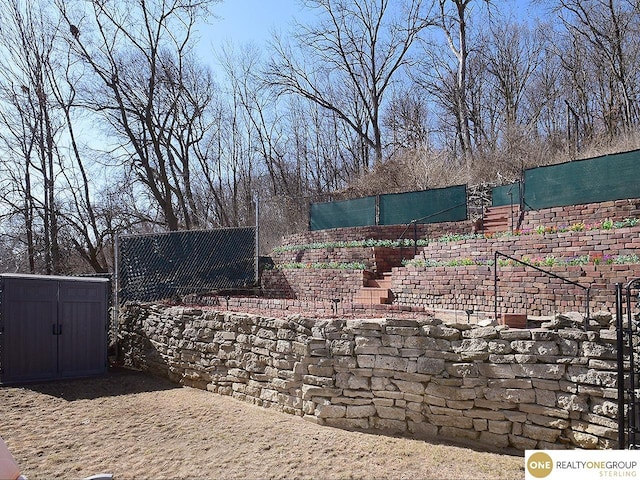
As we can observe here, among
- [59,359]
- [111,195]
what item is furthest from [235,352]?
[111,195]

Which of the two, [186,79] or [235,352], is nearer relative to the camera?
[235,352]

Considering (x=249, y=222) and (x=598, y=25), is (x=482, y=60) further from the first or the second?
(x=249, y=222)

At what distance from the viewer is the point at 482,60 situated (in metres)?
22.4

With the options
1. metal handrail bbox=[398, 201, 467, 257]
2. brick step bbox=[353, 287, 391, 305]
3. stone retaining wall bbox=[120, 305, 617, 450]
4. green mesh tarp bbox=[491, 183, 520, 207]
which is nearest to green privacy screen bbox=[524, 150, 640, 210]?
green mesh tarp bbox=[491, 183, 520, 207]

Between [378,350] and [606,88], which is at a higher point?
[606,88]

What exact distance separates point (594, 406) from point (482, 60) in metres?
21.6

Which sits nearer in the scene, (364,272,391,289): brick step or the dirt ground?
the dirt ground

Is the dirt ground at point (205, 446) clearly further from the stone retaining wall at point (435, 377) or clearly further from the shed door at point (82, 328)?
the shed door at point (82, 328)

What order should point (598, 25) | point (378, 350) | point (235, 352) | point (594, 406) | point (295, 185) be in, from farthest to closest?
1. point (295, 185)
2. point (598, 25)
3. point (235, 352)
4. point (378, 350)
5. point (594, 406)

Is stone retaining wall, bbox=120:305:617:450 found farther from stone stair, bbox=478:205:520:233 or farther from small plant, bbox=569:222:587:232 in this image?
stone stair, bbox=478:205:520:233

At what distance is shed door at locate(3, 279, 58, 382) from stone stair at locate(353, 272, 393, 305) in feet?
18.8

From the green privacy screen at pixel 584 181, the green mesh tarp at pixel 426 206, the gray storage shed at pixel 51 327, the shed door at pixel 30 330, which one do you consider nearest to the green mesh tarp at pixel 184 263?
the gray storage shed at pixel 51 327

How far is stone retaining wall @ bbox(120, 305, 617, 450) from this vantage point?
4.54 meters

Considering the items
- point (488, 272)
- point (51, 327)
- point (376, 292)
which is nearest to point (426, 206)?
point (376, 292)
